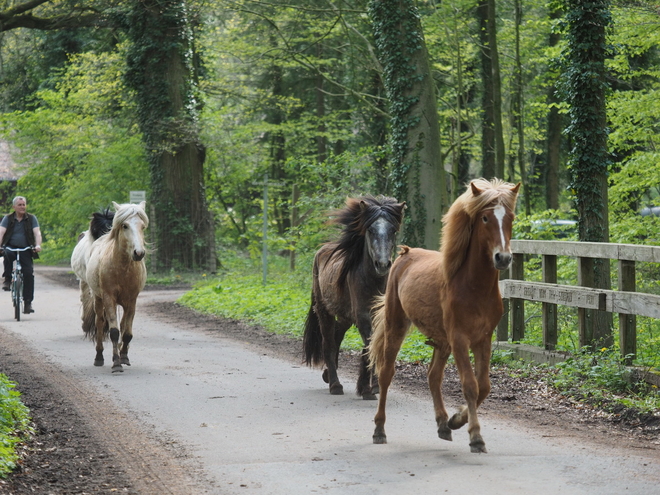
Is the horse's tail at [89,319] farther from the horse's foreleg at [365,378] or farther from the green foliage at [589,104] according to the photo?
the green foliage at [589,104]

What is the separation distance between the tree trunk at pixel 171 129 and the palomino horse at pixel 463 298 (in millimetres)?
21243

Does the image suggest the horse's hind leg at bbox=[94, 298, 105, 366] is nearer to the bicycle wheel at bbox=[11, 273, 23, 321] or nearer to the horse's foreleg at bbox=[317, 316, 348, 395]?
the horse's foreleg at bbox=[317, 316, 348, 395]

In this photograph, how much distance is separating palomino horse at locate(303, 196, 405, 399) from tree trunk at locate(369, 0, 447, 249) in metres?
6.42

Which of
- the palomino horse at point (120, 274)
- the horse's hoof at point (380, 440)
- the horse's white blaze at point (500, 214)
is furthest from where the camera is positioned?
the palomino horse at point (120, 274)

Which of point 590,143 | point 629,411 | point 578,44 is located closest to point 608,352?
point 629,411

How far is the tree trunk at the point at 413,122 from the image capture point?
15.9 meters

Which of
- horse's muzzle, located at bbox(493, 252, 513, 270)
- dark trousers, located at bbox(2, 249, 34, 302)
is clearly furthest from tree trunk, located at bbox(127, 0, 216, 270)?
horse's muzzle, located at bbox(493, 252, 513, 270)

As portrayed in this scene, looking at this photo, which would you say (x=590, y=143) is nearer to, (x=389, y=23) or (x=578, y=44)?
(x=578, y=44)

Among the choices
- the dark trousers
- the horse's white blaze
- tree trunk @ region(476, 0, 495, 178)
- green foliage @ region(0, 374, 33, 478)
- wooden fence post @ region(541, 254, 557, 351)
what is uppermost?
tree trunk @ region(476, 0, 495, 178)

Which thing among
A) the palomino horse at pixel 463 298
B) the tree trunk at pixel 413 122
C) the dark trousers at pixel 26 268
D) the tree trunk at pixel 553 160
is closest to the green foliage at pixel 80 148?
the dark trousers at pixel 26 268

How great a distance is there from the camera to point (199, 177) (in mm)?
28156

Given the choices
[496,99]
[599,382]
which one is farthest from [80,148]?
[599,382]

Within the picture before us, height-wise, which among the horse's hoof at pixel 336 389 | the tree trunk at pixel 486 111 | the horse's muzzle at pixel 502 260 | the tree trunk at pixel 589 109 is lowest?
the horse's hoof at pixel 336 389

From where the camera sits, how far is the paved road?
5340 millimetres
